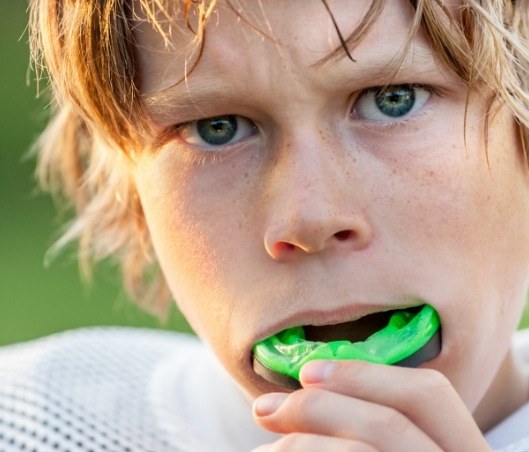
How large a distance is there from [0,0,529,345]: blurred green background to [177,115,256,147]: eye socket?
153 centimetres

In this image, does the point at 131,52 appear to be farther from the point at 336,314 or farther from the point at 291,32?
the point at 336,314

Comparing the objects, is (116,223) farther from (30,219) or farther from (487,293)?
(30,219)

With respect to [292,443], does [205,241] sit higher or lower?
higher

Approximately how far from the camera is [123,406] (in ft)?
4.98

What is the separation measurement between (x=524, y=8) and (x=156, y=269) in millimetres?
927

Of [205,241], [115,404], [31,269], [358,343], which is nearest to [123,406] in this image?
[115,404]

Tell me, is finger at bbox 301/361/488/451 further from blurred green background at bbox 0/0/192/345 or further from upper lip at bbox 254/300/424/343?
blurred green background at bbox 0/0/192/345

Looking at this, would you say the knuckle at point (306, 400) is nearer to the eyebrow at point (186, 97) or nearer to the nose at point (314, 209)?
the nose at point (314, 209)

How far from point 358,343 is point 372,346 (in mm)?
16

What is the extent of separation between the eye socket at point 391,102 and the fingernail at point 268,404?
341mm

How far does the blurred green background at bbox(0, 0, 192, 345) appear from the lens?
3480mm

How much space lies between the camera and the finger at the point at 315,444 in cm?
104

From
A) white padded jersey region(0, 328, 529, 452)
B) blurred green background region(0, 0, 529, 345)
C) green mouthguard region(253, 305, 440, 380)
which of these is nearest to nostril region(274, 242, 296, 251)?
green mouthguard region(253, 305, 440, 380)

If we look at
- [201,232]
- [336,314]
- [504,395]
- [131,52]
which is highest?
[131,52]
